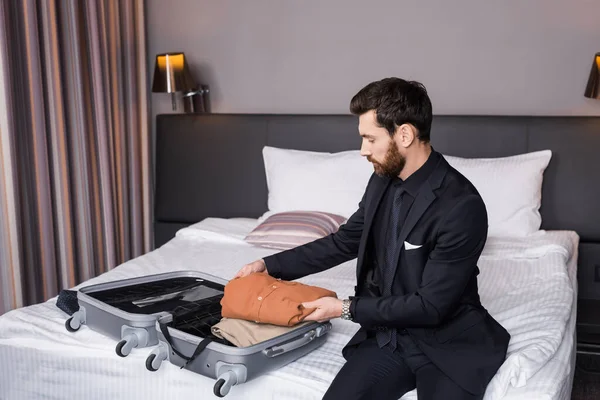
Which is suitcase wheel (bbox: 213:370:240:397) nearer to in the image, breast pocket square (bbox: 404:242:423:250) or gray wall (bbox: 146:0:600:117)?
breast pocket square (bbox: 404:242:423:250)

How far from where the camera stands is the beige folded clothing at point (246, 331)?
182 centimetres

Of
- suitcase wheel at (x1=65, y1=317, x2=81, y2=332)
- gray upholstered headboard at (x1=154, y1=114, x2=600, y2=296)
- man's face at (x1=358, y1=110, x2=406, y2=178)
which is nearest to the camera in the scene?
man's face at (x1=358, y1=110, x2=406, y2=178)

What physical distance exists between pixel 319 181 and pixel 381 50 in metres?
0.83

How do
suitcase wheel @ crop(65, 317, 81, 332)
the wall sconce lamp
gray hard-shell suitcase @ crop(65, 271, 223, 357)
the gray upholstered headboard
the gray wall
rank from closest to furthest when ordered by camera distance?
gray hard-shell suitcase @ crop(65, 271, 223, 357) < suitcase wheel @ crop(65, 317, 81, 332) < the gray upholstered headboard < the gray wall < the wall sconce lamp

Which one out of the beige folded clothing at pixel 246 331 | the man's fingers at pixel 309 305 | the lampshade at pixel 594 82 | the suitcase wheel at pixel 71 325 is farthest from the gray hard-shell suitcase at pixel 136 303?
the lampshade at pixel 594 82

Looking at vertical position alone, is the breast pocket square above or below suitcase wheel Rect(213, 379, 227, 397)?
above

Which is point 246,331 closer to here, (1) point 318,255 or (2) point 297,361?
(2) point 297,361

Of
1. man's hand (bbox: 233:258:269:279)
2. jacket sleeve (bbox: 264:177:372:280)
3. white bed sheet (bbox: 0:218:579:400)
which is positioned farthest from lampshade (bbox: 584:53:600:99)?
man's hand (bbox: 233:258:269:279)

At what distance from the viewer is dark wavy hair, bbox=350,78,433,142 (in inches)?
68.0

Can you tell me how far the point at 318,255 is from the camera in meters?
2.06

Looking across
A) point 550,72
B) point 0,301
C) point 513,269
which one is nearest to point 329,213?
point 513,269

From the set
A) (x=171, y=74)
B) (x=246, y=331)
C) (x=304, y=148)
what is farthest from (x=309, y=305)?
(x=171, y=74)

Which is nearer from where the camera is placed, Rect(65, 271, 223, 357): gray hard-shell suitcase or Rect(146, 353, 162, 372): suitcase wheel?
Rect(146, 353, 162, 372): suitcase wheel

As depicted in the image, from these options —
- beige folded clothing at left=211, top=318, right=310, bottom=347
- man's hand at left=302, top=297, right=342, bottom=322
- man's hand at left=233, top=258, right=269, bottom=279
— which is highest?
man's hand at left=233, top=258, right=269, bottom=279
